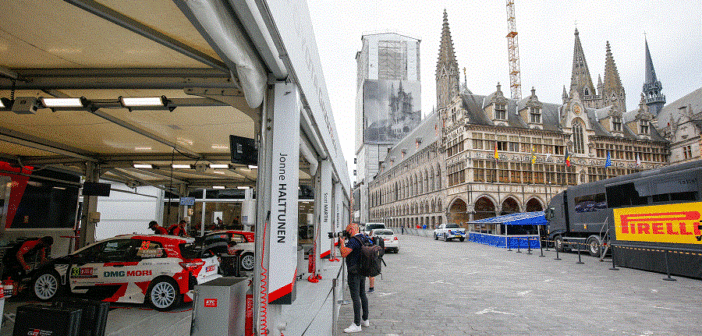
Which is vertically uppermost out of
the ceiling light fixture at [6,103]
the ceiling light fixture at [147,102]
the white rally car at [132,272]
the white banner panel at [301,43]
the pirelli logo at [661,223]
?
the white banner panel at [301,43]

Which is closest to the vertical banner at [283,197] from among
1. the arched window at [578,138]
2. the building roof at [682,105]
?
the arched window at [578,138]

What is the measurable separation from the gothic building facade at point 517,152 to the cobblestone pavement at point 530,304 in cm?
3042

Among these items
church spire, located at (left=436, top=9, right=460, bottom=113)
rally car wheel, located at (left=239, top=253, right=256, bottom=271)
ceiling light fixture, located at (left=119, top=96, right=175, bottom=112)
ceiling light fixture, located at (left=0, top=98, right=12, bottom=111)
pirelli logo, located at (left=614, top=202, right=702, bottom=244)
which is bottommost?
rally car wheel, located at (left=239, top=253, right=256, bottom=271)

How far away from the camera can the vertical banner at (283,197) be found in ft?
15.3

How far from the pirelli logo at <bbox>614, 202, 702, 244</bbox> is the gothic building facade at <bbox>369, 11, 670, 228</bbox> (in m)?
27.1

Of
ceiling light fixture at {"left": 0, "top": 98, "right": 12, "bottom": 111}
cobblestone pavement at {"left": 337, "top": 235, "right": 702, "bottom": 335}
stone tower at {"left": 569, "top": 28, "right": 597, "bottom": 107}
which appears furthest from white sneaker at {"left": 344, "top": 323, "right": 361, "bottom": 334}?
stone tower at {"left": 569, "top": 28, "right": 597, "bottom": 107}

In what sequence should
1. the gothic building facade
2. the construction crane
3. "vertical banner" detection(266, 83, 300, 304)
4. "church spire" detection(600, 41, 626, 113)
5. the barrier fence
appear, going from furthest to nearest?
1. the construction crane
2. "church spire" detection(600, 41, 626, 113)
3. the gothic building facade
4. the barrier fence
5. "vertical banner" detection(266, 83, 300, 304)

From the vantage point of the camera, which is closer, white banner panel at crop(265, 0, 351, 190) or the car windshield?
white banner panel at crop(265, 0, 351, 190)

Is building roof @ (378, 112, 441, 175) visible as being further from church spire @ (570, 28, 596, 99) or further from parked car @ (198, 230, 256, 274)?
parked car @ (198, 230, 256, 274)

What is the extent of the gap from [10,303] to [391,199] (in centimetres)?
6674

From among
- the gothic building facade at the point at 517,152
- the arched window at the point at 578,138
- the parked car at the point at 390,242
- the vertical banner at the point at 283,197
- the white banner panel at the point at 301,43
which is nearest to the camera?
the white banner panel at the point at 301,43

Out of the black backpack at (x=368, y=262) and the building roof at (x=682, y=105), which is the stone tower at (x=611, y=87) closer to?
the building roof at (x=682, y=105)

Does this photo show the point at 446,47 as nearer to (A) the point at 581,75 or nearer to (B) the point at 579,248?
(A) the point at 581,75

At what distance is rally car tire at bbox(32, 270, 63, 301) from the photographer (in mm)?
7570
